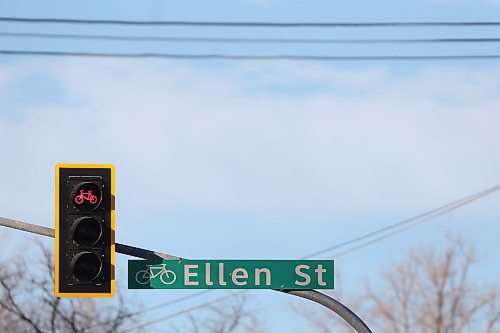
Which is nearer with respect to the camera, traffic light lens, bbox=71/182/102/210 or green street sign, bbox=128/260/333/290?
traffic light lens, bbox=71/182/102/210

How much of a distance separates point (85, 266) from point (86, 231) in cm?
44

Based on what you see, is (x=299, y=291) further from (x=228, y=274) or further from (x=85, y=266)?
(x=85, y=266)

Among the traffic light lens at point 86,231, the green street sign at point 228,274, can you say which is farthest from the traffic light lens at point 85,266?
the green street sign at point 228,274

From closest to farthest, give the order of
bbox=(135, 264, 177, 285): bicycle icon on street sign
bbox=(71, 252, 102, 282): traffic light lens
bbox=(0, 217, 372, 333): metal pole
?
bbox=(71, 252, 102, 282): traffic light lens, bbox=(0, 217, 372, 333): metal pole, bbox=(135, 264, 177, 285): bicycle icon on street sign

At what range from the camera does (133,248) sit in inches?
619

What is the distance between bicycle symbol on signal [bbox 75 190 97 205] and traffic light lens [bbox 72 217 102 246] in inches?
8.6

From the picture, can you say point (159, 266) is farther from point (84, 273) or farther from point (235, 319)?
point (235, 319)

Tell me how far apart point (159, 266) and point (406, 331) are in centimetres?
2698

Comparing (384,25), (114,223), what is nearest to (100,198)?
(114,223)

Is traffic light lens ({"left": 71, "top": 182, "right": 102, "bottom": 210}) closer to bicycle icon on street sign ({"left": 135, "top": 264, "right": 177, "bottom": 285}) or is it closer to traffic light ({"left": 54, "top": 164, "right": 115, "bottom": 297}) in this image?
traffic light ({"left": 54, "top": 164, "right": 115, "bottom": 297})

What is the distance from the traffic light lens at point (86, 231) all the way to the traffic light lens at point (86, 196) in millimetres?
164

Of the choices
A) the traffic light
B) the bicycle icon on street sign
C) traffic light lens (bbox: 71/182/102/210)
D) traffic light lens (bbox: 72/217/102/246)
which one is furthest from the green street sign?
traffic light lens (bbox: 71/182/102/210)

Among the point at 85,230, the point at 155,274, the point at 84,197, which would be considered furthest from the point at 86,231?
the point at 155,274

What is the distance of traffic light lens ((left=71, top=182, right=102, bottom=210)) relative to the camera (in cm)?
1494
